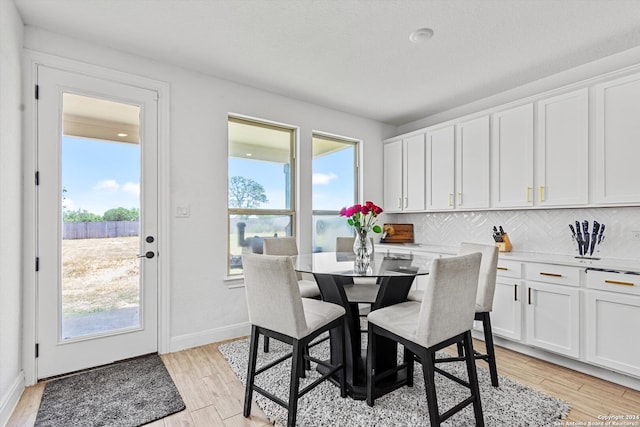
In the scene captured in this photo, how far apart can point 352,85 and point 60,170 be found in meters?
2.71

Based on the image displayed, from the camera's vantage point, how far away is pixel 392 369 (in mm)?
2086

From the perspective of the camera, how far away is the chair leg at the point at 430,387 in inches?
63.7

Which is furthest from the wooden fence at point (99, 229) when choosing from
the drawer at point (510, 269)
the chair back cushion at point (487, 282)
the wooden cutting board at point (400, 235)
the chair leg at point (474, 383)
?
the drawer at point (510, 269)

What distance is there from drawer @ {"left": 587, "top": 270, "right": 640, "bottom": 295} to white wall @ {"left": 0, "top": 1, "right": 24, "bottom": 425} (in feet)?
13.2

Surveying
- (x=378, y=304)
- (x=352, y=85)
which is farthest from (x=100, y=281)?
(x=352, y=85)

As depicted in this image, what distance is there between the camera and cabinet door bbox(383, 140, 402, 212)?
450 cm

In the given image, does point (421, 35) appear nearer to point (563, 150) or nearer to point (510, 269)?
point (563, 150)

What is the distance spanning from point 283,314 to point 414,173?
307cm

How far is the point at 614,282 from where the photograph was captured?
2.39 m

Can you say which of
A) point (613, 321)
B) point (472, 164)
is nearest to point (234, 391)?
point (613, 321)

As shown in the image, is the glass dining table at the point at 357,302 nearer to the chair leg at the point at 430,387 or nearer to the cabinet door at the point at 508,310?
the chair leg at the point at 430,387

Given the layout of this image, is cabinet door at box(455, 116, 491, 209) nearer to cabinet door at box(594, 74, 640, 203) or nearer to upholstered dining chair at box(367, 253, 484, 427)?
cabinet door at box(594, 74, 640, 203)

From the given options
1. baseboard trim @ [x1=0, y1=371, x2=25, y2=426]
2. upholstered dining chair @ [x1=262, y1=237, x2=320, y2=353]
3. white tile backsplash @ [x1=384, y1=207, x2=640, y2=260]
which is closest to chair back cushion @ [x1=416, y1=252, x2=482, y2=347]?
upholstered dining chair @ [x1=262, y1=237, x2=320, y2=353]

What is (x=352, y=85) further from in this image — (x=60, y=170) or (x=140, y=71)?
(x=60, y=170)
